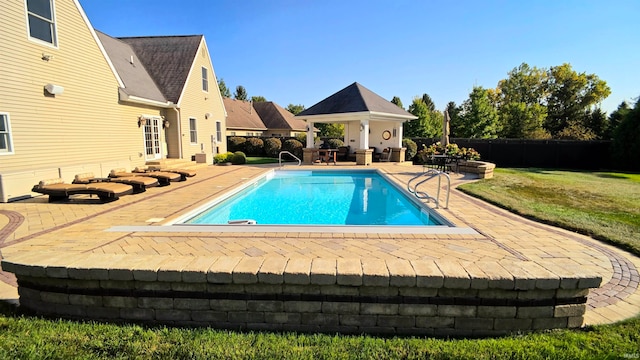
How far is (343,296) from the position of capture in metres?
2.99

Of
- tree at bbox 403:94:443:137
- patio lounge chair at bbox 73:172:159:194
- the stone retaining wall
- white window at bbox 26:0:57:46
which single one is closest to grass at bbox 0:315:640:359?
the stone retaining wall

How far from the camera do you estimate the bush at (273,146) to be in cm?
2497

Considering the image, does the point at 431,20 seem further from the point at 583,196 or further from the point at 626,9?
the point at 583,196

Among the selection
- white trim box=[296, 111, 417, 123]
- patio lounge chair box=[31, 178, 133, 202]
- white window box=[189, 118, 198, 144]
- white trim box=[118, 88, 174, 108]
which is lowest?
patio lounge chair box=[31, 178, 133, 202]

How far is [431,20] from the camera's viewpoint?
533 inches

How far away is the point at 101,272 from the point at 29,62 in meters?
9.61

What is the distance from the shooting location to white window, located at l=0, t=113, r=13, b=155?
27.1 feet

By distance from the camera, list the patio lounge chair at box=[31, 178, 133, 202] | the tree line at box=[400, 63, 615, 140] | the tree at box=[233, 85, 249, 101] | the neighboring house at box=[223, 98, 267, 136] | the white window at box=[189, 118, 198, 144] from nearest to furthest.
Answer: the patio lounge chair at box=[31, 178, 133, 202]
the white window at box=[189, 118, 198, 144]
the neighboring house at box=[223, 98, 267, 136]
the tree line at box=[400, 63, 615, 140]
the tree at box=[233, 85, 249, 101]

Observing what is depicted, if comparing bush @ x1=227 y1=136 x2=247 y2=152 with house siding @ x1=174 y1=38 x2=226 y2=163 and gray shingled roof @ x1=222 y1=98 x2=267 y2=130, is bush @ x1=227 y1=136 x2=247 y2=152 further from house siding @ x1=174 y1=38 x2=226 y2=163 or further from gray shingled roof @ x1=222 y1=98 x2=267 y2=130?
gray shingled roof @ x1=222 y1=98 x2=267 y2=130

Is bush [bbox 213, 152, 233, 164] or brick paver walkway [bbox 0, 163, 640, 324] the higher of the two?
bush [bbox 213, 152, 233, 164]

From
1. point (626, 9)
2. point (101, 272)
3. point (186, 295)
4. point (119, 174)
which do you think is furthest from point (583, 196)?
point (119, 174)

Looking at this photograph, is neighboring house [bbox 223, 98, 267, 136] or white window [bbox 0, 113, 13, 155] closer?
white window [bbox 0, 113, 13, 155]

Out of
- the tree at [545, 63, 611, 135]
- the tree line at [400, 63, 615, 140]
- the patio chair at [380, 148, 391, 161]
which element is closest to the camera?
the patio chair at [380, 148, 391, 161]

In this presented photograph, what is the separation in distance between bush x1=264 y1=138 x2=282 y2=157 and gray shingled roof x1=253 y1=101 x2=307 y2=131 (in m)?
10.4
